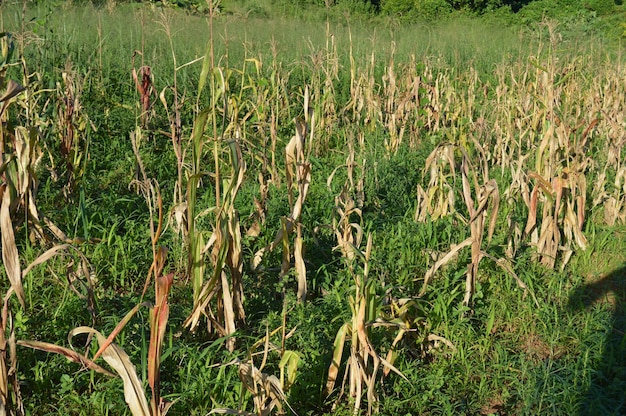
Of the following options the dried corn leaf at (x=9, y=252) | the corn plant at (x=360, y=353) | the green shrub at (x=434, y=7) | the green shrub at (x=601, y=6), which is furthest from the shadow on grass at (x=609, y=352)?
the green shrub at (x=601, y=6)

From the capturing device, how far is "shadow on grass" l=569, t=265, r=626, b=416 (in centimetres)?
266

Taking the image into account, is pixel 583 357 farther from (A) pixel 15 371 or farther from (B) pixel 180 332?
(A) pixel 15 371

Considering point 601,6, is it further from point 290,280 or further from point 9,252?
point 9,252

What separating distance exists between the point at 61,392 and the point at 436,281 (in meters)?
1.93

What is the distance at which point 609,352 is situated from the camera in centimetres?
299

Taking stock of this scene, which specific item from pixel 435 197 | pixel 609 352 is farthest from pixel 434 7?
pixel 609 352

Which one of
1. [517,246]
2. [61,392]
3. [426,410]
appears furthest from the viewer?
[517,246]

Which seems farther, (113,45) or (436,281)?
(113,45)

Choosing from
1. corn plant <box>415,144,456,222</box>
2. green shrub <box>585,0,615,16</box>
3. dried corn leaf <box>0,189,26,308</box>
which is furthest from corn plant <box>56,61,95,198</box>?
green shrub <box>585,0,615,16</box>

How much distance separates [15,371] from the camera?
2293mm

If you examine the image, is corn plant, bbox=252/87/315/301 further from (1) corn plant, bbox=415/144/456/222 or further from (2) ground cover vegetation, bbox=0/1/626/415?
(1) corn plant, bbox=415/144/456/222

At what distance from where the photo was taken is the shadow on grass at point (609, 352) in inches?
105

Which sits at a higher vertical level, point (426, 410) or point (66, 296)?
point (66, 296)

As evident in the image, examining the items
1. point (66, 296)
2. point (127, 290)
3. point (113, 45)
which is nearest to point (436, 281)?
point (127, 290)
